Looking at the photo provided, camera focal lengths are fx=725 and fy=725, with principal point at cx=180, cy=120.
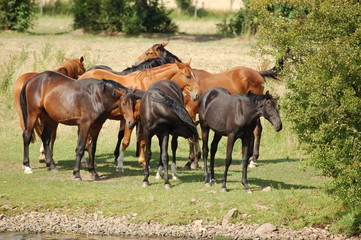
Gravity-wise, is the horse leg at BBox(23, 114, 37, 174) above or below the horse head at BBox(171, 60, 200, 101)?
below

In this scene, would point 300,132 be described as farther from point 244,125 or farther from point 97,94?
point 97,94

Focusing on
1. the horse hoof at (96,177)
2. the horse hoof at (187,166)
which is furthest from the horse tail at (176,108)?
the horse hoof at (187,166)

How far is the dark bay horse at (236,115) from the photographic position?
1305 centimetres

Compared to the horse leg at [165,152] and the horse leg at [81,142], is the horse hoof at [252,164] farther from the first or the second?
the horse leg at [81,142]

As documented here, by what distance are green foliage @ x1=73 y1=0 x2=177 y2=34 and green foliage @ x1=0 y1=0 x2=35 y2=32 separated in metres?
2.65

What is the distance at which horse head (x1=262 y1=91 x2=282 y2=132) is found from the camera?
1295 centimetres

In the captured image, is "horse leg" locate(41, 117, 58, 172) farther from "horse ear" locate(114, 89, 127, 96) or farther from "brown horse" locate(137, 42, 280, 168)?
"brown horse" locate(137, 42, 280, 168)

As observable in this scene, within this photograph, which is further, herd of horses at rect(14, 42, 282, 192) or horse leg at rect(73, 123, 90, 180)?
horse leg at rect(73, 123, 90, 180)

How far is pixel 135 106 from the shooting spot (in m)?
15.3

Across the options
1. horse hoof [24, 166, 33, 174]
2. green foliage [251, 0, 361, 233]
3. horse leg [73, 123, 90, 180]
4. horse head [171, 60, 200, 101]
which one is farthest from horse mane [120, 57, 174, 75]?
green foliage [251, 0, 361, 233]

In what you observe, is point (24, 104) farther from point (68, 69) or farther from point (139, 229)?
point (139, 229)

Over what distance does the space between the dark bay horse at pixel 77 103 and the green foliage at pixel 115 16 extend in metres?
23.0

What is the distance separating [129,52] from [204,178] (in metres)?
17.3

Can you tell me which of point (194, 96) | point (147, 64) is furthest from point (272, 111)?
point (147, 64)
